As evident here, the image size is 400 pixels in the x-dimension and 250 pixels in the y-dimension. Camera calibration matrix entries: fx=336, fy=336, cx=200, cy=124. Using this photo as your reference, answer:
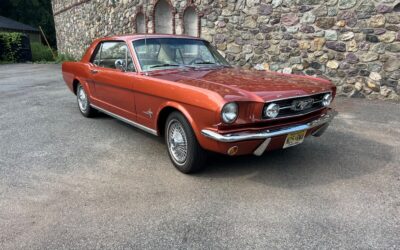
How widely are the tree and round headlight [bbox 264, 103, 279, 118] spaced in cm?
Answer: 4396

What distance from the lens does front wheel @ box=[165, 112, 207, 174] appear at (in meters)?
3.44

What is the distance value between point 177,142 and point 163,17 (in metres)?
8.34

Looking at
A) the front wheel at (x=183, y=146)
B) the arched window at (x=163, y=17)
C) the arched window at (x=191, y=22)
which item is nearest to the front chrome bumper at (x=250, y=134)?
the front wheel at (x=183, y=146)

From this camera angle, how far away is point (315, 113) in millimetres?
3775

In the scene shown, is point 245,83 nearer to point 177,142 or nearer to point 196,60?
point 177,142

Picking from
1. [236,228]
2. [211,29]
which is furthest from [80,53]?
[236,228]

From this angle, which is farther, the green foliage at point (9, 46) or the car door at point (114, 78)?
the green foliage at point (9, 46)

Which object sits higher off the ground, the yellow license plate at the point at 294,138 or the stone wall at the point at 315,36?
the stone wall at the point at 315,36

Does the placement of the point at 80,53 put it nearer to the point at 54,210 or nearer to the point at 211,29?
the point at 211,29

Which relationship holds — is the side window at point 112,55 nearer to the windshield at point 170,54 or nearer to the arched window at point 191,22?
the windshield at point 170,54

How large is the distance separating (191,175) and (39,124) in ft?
11.3

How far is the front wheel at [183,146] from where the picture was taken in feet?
11.3

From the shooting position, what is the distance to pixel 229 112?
3068 mm

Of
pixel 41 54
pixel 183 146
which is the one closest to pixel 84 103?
pixel 183 146
